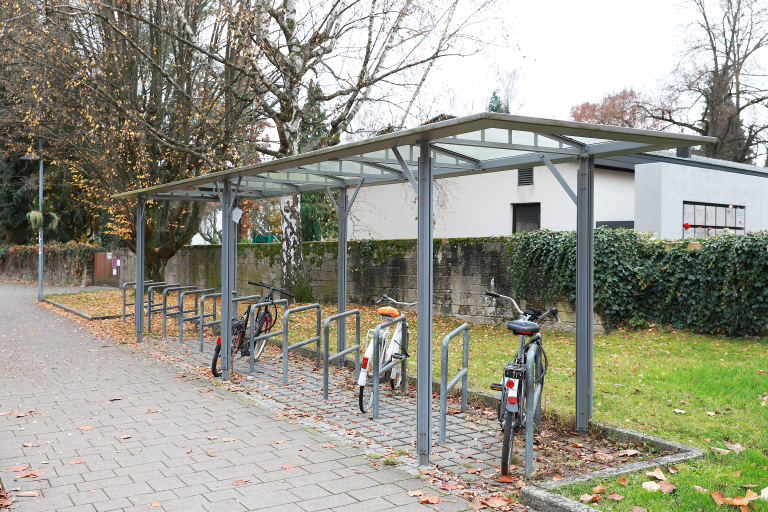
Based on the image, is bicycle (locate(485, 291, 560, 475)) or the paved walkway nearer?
the paved walkway

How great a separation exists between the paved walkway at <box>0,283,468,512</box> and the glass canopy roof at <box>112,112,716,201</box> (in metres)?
2.42

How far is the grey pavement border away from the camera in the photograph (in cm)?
370

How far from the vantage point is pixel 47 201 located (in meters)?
29.1

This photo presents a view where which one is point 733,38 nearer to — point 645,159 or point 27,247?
point 645,159

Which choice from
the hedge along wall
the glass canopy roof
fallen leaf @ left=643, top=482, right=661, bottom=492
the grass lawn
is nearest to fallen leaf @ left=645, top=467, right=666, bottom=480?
the grass lawn

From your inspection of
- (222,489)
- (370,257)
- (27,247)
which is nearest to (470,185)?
(370,257)

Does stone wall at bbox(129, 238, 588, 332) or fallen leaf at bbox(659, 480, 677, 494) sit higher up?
stone wall at bbox(129, 238, 588, 332)

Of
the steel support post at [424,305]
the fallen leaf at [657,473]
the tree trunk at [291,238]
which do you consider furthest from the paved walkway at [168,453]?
the tree trunk at [291,238]

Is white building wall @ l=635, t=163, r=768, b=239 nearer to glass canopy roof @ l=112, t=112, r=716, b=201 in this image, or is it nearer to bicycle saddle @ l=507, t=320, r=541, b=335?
glass canopy roof @ l=112, t=112, r=716, b=201

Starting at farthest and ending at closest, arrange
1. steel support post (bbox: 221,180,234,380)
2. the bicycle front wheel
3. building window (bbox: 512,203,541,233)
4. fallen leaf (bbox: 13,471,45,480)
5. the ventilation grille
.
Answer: building window (bbox: 512,203,541,233) → the ventilation grille → steel support post (bbox: 221,180,234,380) → fallen leaf (bbox: 13,471,45,480) → the bicycle front wheel

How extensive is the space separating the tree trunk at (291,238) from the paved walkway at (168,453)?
221 inches

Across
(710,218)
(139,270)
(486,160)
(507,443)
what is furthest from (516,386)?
(710,218)

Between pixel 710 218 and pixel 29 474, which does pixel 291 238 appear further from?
pixel 710 218

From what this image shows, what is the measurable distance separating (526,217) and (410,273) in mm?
6874
